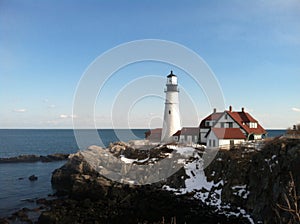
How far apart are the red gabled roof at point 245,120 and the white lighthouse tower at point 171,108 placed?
6.15 meters

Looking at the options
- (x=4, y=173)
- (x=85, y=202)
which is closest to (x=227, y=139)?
(x=85, y=202)

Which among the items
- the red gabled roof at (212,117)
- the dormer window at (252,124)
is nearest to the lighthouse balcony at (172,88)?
the red gabled roof at (212,117)

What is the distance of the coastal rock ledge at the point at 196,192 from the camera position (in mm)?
15578

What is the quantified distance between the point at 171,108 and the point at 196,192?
14.0 meters

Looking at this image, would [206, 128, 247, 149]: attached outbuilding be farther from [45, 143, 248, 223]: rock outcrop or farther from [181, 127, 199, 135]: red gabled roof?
[181, 127, 199, 135]: red gabled roof

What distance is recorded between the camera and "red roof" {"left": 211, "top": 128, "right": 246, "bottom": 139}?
26734mm

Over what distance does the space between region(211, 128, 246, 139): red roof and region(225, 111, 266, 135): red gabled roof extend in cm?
126

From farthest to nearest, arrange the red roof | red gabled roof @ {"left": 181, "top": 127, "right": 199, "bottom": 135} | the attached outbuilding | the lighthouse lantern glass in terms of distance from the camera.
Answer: the lighthouse lantern glass < red gabled roof @ {"left": 181, "top": 127, "right": 199, "bottom": 135} < the red roof < the attached outbuilding

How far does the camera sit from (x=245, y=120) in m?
29.8

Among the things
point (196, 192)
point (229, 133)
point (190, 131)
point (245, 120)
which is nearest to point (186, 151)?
point (229, 133)

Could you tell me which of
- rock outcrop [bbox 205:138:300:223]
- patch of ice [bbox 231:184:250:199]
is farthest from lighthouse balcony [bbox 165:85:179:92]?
patch of ice [bbox 231:184:250:199]

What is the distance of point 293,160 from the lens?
50.5 feet

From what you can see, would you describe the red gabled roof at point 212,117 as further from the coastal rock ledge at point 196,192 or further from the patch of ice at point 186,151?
the coastal rock ledge at point 196,192

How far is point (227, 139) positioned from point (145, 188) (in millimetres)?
9594
